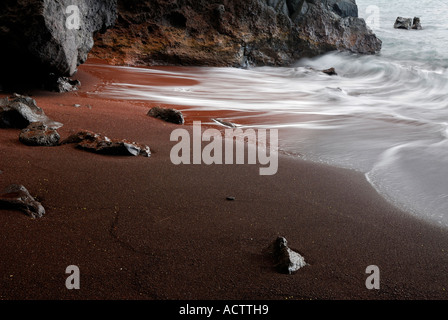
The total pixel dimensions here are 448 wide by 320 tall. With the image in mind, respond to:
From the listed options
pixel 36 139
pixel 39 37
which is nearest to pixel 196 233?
pixel 36 139

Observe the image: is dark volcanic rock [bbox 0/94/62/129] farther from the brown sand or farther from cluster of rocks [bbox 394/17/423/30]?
cluster of rocks [bbox 394/17/423/30]

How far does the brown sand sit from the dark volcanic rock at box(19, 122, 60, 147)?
84 millimetres

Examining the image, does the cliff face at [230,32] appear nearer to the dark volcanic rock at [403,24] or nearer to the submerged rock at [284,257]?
the dark volcanic rock at [403,24]

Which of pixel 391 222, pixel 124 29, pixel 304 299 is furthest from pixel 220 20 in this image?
pixel 304 299

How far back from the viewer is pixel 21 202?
214cm

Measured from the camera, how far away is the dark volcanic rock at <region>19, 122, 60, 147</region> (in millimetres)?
3180

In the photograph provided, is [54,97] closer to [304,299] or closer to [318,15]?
[304,299]

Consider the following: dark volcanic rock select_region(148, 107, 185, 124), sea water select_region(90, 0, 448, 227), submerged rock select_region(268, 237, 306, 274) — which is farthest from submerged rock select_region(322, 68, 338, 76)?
submerged rock select_region(268, 237, 306, 274)

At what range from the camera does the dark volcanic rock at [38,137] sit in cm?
318

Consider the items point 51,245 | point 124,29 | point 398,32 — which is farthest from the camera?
point 398,32

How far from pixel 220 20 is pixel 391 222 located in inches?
388

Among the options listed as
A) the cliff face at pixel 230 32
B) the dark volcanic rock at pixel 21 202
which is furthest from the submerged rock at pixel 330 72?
the dark volcanic rock at pixel 21 202

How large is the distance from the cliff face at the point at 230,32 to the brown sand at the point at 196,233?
724 cm

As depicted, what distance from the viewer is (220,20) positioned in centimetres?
1135
